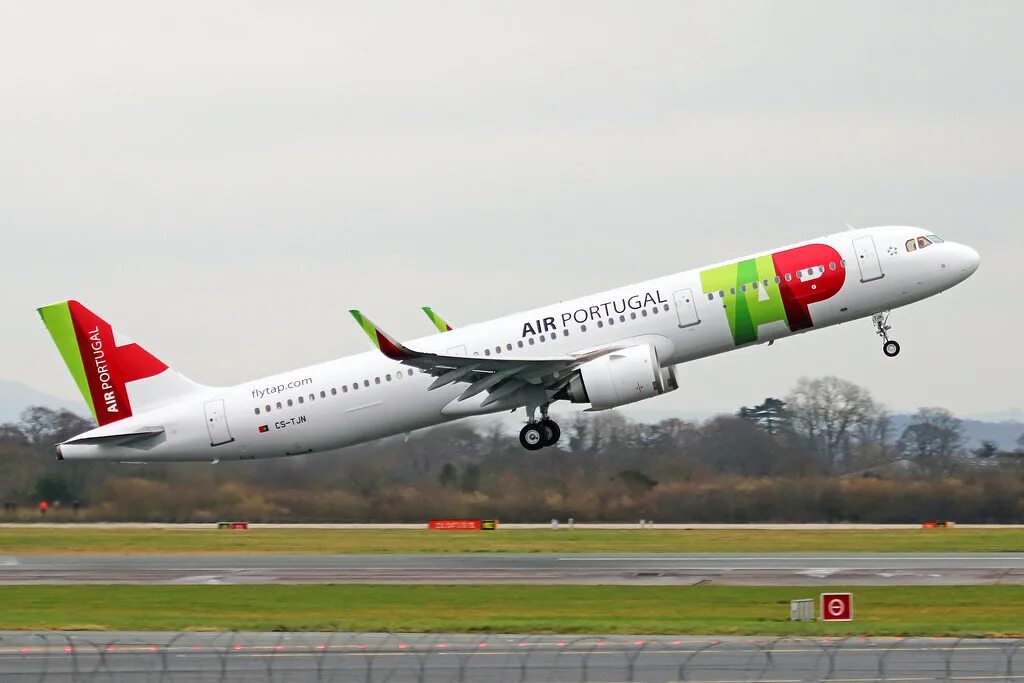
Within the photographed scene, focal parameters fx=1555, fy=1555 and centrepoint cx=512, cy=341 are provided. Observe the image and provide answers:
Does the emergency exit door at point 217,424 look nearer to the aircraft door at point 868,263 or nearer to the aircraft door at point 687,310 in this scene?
the aircraft door at point 687,310

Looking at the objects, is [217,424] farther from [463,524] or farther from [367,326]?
[463,524]

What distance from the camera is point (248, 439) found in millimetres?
48594

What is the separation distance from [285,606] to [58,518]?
101 feet

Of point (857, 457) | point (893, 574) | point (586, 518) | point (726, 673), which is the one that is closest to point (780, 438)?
point (857, 457)

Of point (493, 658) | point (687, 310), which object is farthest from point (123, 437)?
point (493, 658)

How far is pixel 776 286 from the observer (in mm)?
43812

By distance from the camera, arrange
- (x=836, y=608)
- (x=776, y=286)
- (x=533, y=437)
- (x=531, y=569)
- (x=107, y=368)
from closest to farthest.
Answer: (x=836, y=608) → (x=776, y=286) → (x=533, y=437) → (x=531, y=569) → (x=107, y=368)

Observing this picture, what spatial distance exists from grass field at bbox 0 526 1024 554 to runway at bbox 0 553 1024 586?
2345 millimetres

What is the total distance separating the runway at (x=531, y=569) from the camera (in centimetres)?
4469

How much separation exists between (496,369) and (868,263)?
11003 mm

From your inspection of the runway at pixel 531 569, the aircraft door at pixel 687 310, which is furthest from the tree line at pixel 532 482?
the aircraft door at pixel 687 310

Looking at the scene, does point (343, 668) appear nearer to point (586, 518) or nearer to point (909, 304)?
point (909, 304)

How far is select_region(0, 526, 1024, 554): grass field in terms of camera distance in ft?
183

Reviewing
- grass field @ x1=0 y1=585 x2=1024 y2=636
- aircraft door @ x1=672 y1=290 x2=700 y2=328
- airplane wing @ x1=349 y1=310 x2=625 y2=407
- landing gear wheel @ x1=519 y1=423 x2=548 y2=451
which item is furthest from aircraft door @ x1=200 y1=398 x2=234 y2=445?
aircraft door @ x1=672 y1=290 x2=700 y2=328
